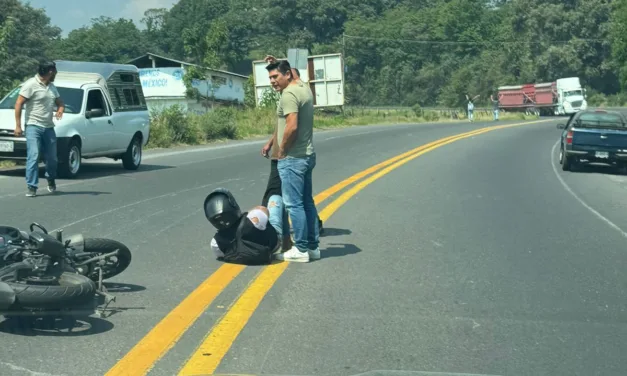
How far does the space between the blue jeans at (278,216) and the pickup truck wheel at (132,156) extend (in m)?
10.3

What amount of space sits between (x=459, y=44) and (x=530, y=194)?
107 m

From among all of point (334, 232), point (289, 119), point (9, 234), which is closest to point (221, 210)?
point (289, 119)

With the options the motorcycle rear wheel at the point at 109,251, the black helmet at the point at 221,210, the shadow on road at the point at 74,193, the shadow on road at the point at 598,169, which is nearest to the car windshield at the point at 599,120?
the shadow on road at the point at 598,169

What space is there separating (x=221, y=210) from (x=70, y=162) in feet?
29.0

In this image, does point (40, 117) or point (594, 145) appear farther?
point (594, 145)

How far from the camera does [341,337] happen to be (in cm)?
607

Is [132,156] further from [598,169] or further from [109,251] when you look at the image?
[109,251]

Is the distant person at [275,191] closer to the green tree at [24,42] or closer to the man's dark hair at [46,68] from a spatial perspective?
the man's dark hair at [46,68]

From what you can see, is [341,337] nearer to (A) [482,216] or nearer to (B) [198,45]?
(A) [482,216]

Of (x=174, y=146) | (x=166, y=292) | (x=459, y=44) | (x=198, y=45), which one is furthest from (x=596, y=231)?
(x=459, y=44)

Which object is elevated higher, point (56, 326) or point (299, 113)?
point (299, 113)

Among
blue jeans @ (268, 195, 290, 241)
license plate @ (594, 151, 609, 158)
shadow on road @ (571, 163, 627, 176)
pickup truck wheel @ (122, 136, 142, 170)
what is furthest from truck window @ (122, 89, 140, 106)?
blue jeans @ (268, 195, 290, 241)

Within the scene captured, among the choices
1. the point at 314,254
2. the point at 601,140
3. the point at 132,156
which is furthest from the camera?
the point at 601,140

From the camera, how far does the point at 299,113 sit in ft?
27.3
